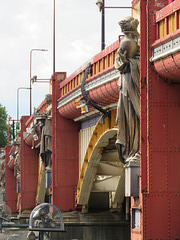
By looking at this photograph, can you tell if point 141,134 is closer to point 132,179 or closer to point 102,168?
point 132,179

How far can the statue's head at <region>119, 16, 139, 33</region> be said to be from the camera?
2083 cm

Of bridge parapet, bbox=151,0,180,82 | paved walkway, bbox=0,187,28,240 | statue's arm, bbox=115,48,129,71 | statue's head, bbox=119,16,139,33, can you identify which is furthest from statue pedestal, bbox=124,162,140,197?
paved walkway, bbox=0,187,28,240

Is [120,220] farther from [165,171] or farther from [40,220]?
[165,171]

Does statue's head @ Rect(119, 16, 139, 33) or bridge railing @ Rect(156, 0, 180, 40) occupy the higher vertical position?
statue's head @ Rect(119, 16, 139, 33)

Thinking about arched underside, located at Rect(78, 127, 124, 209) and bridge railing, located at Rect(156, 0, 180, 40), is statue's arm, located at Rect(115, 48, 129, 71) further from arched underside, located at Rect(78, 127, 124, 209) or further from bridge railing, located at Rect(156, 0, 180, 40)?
arched underside, located at Rect(78, 127, 124, 209)

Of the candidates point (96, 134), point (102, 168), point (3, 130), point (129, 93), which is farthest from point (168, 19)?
point (3, 130)

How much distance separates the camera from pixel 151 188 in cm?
1919

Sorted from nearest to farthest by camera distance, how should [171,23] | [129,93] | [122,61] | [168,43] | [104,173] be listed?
[168,43]
[171,23]
[129,93]
[122,61]
[104,173]

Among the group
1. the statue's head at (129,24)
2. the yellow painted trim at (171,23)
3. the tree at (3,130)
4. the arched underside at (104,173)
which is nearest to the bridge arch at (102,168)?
the arched underside at (104,173)

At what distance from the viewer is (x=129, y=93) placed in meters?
20.7

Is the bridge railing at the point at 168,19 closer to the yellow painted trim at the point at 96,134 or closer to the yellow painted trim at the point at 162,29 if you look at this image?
the yellow painted trim at the point at 162,29

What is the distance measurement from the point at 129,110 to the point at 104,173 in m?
14.6

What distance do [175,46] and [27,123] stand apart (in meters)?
41.3

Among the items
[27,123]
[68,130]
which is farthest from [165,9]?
[27,123]
